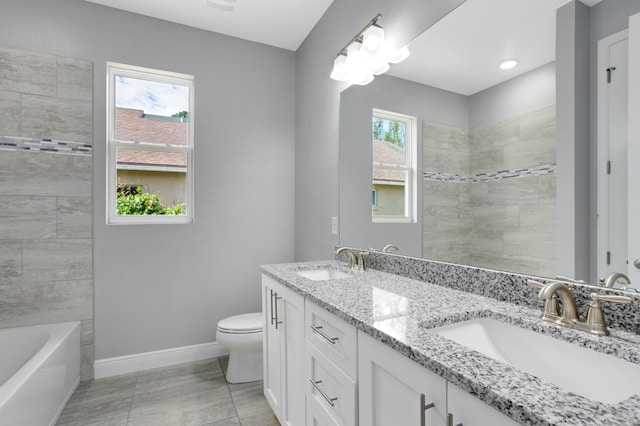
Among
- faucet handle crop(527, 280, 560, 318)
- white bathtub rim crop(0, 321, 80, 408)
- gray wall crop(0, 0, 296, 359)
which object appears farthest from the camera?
gray wall crop(0, 0, 296, 359)

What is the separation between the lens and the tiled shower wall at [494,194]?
39.8 inches

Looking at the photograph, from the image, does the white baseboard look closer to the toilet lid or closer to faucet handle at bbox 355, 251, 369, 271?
the toilet lid

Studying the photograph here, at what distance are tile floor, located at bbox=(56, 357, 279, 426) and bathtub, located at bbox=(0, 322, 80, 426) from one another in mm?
139

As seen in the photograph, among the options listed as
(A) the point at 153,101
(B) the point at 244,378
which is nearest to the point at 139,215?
(A) the point at 153,101

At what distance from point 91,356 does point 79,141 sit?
60.9 inches

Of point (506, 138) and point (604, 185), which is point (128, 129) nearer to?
point (506, 138)

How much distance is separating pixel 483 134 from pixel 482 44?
0.36 meters

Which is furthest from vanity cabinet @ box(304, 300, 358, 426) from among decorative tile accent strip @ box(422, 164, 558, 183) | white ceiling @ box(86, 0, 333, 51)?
white ceiling @ box(86, 0, 333, 51)

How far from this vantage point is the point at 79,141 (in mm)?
2229

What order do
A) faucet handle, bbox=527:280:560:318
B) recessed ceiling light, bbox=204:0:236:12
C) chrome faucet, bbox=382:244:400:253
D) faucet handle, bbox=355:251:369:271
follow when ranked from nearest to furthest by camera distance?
faucet handle, bbox=527:280:560:318
chrome faucet, bbox=382:244:400:253
faucet handle, bbox=355:251:369:271
recessed ceiling light, bbox=204:0:236:12

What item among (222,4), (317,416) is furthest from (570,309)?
(222,4)

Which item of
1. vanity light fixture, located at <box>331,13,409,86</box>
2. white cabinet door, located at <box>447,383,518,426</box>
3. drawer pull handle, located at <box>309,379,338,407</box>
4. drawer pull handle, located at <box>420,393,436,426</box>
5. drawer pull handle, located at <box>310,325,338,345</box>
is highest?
vanity light fixture, located at <box>331,13,409,86</box>

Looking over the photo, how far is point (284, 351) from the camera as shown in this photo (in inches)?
61.2

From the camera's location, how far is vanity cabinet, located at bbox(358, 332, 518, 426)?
60 centimetres
